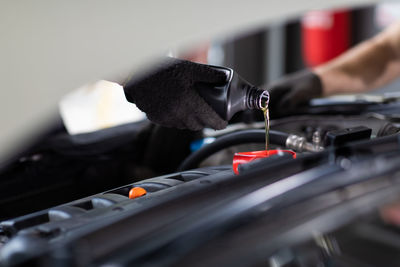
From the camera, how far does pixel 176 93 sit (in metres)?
0.55

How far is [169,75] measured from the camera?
52cm

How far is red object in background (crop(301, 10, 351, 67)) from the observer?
3.68 metres

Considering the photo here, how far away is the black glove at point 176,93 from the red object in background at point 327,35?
3.30 meters

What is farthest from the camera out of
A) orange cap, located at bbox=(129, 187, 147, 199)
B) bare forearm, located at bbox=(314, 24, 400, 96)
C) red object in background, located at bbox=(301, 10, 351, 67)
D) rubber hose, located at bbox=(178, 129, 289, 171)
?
red object in background, located at bbox=(301, 10, 351, 67)

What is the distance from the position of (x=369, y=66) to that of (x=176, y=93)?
3.08 feet

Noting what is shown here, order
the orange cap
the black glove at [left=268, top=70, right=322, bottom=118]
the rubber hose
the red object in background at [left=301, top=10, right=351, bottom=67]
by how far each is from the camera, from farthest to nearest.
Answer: the red object in background at [left=301, top=10, right=351, bottom=67]
the black glove at [left=268, top=70, right=322, bottom=118]
the rubber hose
the orange cap

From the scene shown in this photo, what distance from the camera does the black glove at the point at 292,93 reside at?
1.03 metres

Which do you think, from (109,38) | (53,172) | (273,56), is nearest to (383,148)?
(109,38)

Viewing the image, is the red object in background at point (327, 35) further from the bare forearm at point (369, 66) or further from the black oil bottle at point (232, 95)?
the black oil bottle at point (232, 95)

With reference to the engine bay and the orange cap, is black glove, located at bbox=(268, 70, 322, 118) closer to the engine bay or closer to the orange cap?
the engine bay

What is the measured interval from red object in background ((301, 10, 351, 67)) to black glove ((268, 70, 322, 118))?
2668 millimetres

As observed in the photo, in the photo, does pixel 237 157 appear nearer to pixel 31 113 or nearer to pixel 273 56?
pixel 31 113

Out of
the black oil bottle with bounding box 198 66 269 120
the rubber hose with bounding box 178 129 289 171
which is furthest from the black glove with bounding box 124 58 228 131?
the rubber hose with bounding box 178 129 289 171

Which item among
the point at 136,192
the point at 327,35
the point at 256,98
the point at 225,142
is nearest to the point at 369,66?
the point at 225,142
